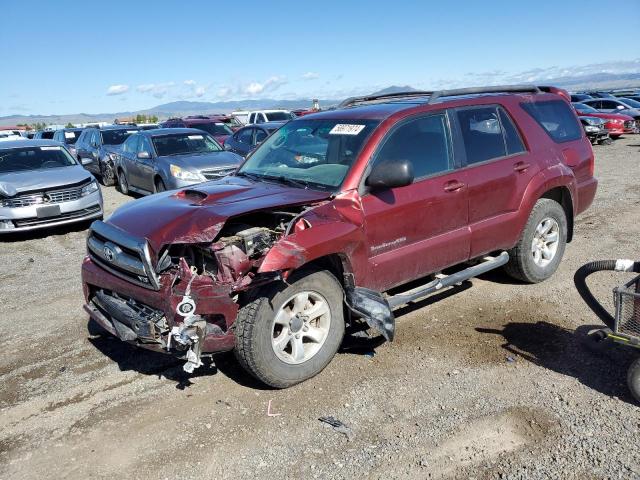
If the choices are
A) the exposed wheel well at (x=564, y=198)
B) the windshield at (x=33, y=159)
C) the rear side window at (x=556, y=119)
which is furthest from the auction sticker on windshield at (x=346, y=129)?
the windshield at (x=33, y=159)

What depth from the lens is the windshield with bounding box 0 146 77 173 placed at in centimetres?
946

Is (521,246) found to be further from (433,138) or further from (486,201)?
(433,138)

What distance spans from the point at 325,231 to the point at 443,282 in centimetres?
141

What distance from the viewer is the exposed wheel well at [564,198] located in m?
5.58

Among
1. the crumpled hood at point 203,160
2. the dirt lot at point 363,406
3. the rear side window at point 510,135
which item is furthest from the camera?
the crumpled hood at point 203,160

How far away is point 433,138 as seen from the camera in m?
4.50

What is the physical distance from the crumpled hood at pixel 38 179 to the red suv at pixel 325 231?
17.5 feet

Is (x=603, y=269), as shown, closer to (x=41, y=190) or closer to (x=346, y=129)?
(x=346, y=129)

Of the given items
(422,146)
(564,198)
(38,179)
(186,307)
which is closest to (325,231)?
(186,307)

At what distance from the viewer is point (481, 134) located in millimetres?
4867

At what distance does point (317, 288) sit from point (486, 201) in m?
1.97

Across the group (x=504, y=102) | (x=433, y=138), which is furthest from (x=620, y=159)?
(x=433, y=138)

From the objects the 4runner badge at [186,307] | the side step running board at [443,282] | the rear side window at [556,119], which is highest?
the rear side window at [556,119]

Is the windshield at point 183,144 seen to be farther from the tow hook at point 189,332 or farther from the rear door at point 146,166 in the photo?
the tow hook at point 189,332
